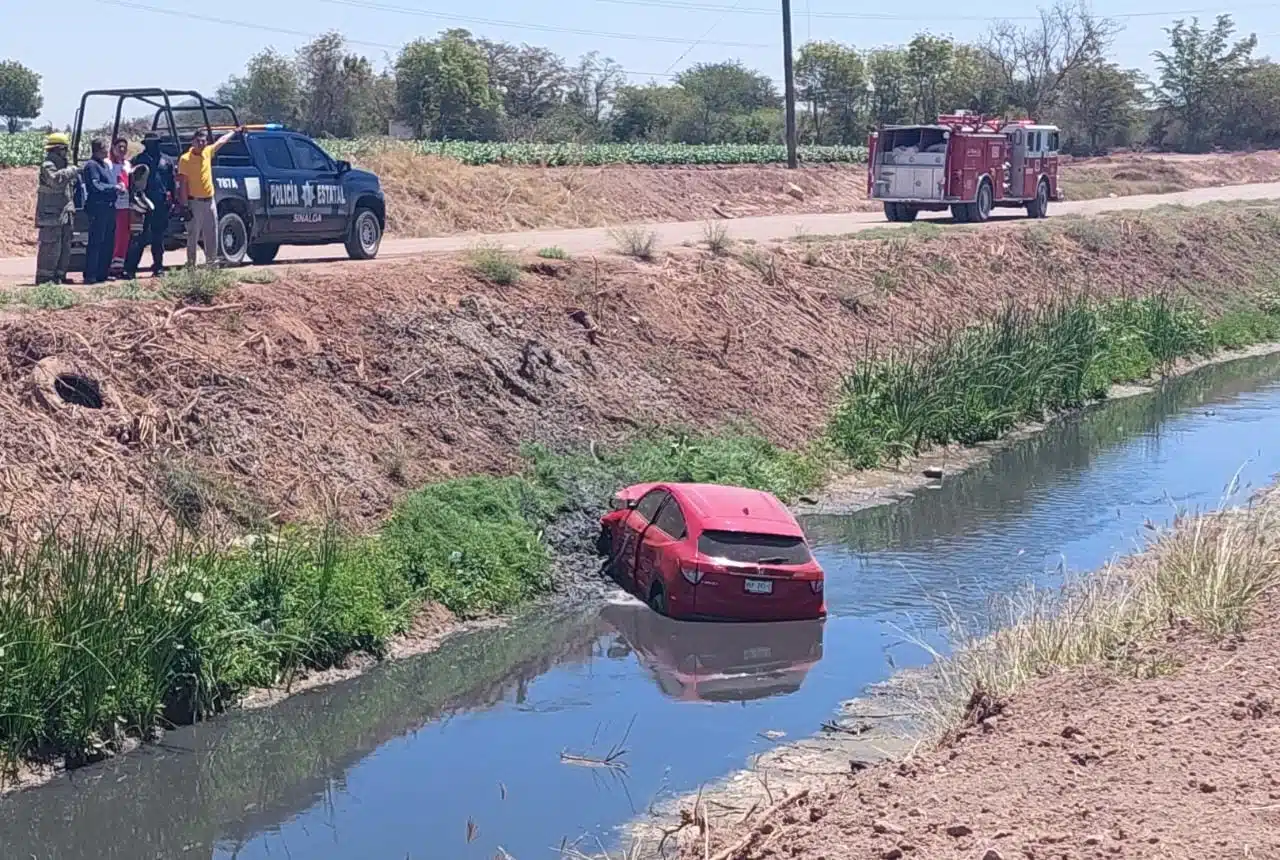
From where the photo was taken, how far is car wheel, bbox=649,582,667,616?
16.9 m

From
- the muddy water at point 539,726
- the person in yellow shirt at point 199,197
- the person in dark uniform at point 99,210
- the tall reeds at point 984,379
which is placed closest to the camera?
the muddy water at point 539,726

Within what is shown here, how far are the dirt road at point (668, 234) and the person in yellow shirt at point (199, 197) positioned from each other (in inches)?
106

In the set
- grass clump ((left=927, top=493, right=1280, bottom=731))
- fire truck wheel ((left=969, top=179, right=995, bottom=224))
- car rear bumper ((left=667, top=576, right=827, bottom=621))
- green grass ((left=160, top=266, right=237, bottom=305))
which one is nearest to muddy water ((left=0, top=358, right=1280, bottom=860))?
car rear bumper ((left=667, top=576, right=827, bottom=621))

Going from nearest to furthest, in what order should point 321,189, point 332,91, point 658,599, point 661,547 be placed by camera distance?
point 661,547 < point 658,599 < point 321,189 < point 332,91

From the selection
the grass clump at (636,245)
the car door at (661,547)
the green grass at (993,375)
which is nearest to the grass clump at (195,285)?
the car door at (661,547)

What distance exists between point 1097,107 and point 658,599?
69.9m

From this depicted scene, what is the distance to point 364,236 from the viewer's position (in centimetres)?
2520

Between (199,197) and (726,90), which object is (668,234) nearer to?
(199,197)

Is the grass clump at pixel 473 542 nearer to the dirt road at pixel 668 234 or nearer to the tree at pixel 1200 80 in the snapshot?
the dirt road at pixel 668 234

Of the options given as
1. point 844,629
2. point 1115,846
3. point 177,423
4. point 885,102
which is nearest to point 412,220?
point 177,423

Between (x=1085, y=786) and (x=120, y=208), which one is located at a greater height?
(x=120, y=208)

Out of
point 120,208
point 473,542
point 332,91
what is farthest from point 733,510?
point 332,91

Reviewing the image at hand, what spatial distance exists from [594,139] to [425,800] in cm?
5921

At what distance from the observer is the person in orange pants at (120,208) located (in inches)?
810
